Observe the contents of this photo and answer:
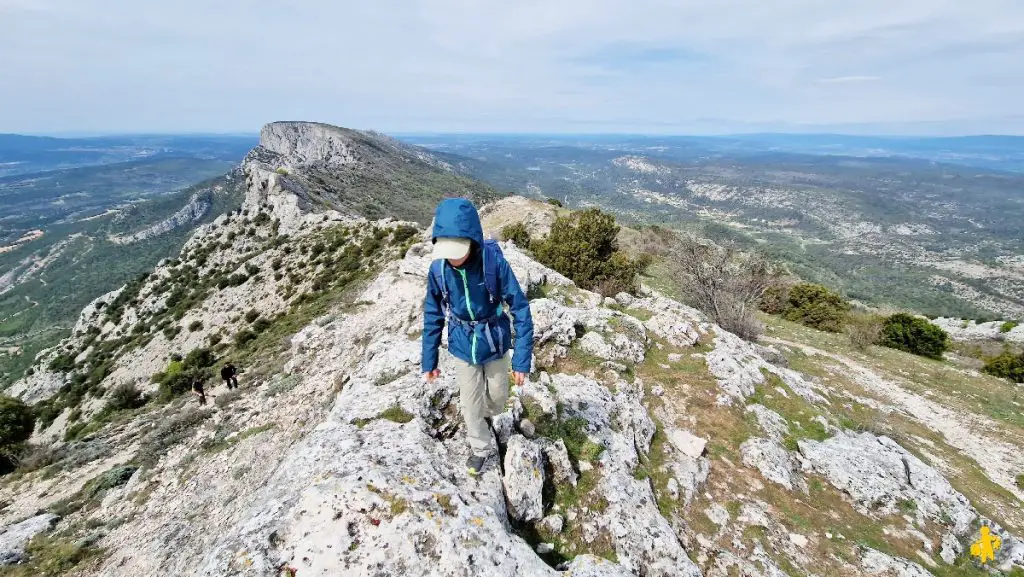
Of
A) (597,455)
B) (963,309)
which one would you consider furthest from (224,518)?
(963,309)

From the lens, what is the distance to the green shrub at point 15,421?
23.1 m

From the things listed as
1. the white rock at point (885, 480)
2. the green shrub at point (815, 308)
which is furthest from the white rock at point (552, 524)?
the green shrub at point (815, 308)

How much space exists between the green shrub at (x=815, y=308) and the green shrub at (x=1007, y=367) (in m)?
7.88

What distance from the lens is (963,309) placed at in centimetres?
10294

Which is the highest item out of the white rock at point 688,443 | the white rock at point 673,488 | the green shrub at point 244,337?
the white rock at point 688,443

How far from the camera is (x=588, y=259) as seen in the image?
25844 millimetres

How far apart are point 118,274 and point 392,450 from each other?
156883 millimetres

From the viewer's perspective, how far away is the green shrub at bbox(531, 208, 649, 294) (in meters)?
25.1

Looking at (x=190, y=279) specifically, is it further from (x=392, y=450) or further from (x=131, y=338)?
(x=392, y=450)

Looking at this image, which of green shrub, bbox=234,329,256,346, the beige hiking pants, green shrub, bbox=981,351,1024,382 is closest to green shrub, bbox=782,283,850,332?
green shrub, bbox=981,351,1024,382

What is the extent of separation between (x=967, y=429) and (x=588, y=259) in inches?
691

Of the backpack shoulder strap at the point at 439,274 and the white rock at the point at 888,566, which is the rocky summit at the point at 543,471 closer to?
the white rock at the point at 888,566

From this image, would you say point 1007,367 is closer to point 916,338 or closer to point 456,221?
point 916,338

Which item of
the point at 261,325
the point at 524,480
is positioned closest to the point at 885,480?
the point at 524,480
